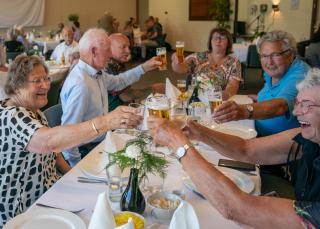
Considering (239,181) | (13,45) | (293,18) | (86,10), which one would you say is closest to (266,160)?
(239,181)

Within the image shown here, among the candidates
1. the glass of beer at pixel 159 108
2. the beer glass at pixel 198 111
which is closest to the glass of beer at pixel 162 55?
the beer glass at pixel 198 111

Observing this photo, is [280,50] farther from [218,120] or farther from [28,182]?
[28,182]

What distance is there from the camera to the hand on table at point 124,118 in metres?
1.77

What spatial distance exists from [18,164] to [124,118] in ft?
1.96

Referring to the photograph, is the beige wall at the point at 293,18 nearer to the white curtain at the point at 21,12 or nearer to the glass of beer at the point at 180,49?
A: the white curtain at the point at 21,12

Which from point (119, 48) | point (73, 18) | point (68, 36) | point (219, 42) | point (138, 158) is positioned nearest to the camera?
point (138, 158)

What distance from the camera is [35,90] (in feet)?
6.59

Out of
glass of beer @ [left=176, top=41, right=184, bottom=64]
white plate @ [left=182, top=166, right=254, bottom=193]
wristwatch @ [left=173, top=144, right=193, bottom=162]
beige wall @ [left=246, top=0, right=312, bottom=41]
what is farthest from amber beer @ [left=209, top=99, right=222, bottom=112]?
beige wall @ [left=246, top=0, right=312, bottom=41]

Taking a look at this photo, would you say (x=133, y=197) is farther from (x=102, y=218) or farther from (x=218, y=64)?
(x=218, y=64)

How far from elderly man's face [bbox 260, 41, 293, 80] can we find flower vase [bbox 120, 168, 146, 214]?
5.77ft

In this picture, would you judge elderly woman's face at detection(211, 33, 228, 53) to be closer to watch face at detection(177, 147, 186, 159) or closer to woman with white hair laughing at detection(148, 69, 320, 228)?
woman with white hair laughing at detection(148, 69, 320, 228)

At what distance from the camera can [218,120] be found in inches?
92.7

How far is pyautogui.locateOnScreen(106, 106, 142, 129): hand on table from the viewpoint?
1771 millimetres

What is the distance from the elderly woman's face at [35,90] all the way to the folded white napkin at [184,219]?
1158 mm
